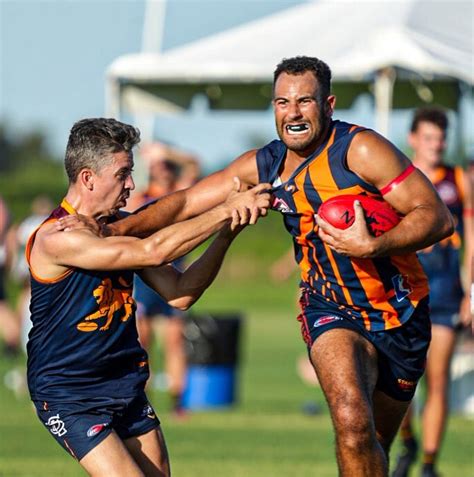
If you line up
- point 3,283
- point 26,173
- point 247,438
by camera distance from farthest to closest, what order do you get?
point 26,173, point 3,283, point 247,438

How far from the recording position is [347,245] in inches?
250

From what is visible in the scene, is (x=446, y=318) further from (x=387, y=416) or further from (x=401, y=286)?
(x=401, y=286)

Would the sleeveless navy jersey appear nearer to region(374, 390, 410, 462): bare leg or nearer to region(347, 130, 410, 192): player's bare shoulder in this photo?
region(374, 390, 410, 462): bare leg

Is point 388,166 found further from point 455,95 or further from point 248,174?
point 455,95

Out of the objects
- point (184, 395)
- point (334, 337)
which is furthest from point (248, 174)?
point (184, 395)

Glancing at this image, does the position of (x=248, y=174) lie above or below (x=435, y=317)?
above

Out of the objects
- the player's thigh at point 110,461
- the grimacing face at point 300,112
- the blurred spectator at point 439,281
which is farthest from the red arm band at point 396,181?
the blurred spectator at point 439,281

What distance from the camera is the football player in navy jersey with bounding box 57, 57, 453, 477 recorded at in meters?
6.40

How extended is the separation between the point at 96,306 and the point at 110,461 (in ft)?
2.31

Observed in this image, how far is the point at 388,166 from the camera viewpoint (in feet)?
21.6

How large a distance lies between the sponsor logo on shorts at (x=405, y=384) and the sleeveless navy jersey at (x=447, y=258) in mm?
2785

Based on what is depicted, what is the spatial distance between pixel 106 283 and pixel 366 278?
1351mm

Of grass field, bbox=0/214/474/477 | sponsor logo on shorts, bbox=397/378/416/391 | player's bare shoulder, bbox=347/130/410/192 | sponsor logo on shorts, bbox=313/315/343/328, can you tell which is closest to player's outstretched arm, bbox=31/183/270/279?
player's bare shoulder, bbox=347/130/410/192

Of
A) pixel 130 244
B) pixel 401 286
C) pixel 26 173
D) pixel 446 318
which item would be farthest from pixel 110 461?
pixel 26 173
